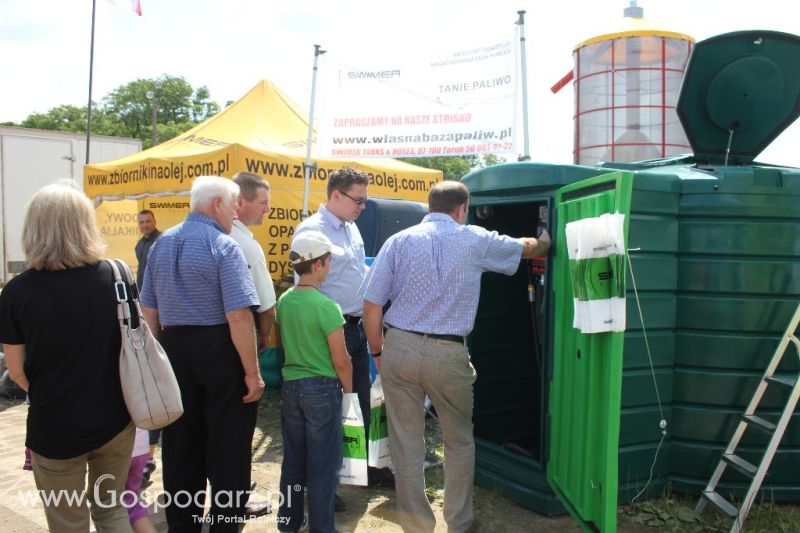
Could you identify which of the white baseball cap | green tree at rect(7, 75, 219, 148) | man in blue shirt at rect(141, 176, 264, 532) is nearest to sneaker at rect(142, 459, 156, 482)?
man in blue shirt at rect(141, 176, 264, 532)

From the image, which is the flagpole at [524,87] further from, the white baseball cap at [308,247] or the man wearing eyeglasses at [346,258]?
the white baseball cap at [308,247]

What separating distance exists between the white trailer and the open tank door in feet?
56.1

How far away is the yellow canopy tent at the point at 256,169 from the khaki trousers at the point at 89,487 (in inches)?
169

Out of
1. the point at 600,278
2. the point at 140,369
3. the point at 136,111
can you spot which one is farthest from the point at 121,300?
the point at 136,111

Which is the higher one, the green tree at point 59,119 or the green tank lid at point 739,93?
the green tree at point 59,119

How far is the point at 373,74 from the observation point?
570 centimetres

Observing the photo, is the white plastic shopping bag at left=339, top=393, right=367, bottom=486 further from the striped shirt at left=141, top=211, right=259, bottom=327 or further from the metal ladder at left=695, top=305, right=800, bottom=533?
the metal ladder at left=695, top=305, right=800, bottom=533

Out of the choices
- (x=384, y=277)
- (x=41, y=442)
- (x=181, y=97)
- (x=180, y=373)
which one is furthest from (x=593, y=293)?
(x=181, y=97)

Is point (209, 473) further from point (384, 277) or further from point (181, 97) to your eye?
point (181, 97)

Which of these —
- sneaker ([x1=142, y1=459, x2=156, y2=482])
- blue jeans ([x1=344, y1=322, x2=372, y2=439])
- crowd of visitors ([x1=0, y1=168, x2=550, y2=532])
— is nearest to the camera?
crowd of visitors ([x1=0, y1=168, x2=550, y2=532])

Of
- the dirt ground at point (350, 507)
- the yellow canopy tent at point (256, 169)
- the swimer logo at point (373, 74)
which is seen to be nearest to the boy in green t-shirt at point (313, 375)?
the dirt ground at point (350, 507)

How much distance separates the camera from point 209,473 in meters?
2.84

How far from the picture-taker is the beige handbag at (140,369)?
88.4 inches

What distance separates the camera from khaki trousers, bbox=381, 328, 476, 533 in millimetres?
2969
